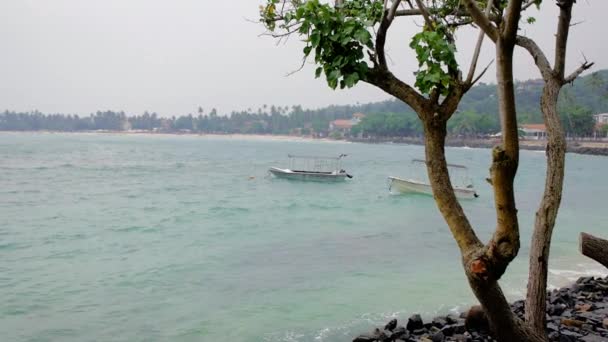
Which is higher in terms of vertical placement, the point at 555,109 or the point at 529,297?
the point at 555,109

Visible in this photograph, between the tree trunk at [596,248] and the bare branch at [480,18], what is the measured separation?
8.16 ft

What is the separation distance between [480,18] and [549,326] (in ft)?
16.5

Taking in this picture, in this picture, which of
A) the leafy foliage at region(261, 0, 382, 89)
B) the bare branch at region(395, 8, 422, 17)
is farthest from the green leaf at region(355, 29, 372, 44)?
the bare branch at region(395, 8, 422, 17)

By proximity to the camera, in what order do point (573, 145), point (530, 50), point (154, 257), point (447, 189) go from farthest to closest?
point (573, 145)
point (154, 257)
point (530, 50)
point (447, 189)

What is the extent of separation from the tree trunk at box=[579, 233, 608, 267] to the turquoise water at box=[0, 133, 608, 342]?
4.29m

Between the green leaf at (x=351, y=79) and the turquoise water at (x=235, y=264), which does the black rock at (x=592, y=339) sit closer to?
the turquoise water at (x=235, y=264)

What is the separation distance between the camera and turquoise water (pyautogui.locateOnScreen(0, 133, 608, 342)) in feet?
30.9

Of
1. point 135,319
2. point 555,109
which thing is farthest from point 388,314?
point 555,109

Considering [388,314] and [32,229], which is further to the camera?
[32,229]

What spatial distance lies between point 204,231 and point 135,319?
10036mm

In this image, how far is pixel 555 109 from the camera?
5523mm

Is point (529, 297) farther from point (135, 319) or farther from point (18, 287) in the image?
point (18, 287)

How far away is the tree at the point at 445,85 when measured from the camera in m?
3.55

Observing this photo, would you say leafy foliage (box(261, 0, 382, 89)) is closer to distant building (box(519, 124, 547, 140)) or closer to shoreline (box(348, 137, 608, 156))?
shoreline (box(348, 137, 608, 156))
